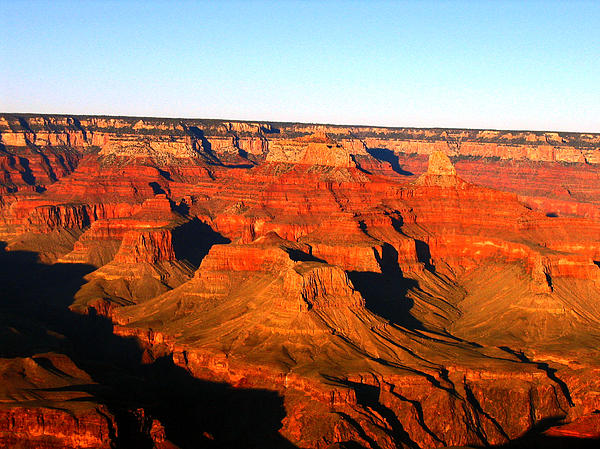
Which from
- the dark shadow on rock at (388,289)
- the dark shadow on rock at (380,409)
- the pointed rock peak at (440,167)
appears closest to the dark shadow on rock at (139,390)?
the dark shadow on rock at (380,409)

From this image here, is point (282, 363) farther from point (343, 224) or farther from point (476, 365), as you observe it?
point (343, 224)

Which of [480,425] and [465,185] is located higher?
[465,185]

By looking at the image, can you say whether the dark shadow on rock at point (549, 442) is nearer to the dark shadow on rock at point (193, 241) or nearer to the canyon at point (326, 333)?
the canyon at point (326, 333)

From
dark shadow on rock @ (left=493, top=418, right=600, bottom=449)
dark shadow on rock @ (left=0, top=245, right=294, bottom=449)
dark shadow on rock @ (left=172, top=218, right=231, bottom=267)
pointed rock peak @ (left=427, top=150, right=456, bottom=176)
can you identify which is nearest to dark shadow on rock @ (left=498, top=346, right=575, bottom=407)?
dark shadow on rock @ (left=493, top=418, right=600, bottom=449)

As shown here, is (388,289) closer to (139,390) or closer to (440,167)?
(440,167)

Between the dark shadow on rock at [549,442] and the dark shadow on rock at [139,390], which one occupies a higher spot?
the dark shadow on rock at [549,442]

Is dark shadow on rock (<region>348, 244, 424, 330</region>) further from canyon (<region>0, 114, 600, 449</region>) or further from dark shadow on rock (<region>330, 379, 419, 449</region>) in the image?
dark shadow on rock (<region>330, 379, 419, 449</region>)

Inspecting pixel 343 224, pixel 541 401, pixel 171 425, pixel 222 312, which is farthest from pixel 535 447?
pixel 343 224
